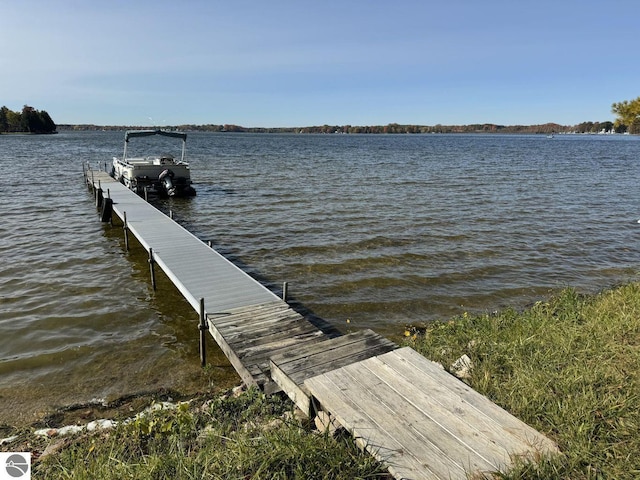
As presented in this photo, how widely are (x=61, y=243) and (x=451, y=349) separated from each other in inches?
503

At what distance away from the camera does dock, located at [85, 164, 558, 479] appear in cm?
296

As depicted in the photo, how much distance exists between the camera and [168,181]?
20.9 metres

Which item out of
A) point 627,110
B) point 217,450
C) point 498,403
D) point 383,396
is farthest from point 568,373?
point 627,110

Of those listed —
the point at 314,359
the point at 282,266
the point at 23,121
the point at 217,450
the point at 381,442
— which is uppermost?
the point at 23,121

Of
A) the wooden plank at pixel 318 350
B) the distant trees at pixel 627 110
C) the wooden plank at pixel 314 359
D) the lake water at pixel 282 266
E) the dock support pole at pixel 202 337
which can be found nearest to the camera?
the wooden plank at pixel 314 359

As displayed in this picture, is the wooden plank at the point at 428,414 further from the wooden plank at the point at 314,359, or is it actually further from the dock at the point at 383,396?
the wooden plank at the point at 314,359

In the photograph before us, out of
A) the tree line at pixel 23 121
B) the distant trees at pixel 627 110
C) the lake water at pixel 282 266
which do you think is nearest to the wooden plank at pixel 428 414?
the lake water at pixel 282 266

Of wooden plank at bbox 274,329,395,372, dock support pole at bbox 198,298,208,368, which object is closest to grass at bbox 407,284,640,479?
wooden plank at bbox 274,329,395,372

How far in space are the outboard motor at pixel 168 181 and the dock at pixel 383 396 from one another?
15620 mm

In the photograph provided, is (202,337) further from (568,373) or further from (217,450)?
(568,373)

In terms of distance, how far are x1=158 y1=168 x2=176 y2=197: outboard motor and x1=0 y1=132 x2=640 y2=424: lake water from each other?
2.22 feet

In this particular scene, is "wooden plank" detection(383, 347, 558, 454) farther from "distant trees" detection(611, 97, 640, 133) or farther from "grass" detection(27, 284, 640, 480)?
"distant trees" detection(611, 97, 640, 133)

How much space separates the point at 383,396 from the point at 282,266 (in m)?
7.42

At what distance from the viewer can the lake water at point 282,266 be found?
6.52 meters
